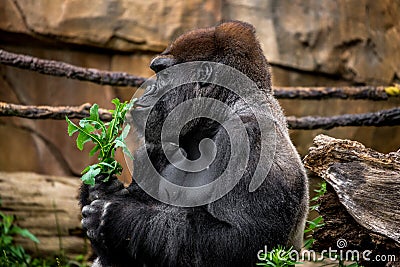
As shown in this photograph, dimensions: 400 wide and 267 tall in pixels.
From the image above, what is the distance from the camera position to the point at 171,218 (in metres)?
2.77

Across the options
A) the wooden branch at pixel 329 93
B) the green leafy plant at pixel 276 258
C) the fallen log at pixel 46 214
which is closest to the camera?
the green leafy plant at pixel 276 258

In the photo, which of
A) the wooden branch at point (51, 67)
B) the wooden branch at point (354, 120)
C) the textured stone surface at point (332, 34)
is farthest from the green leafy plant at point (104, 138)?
the textured stone surface at point (332, 34)

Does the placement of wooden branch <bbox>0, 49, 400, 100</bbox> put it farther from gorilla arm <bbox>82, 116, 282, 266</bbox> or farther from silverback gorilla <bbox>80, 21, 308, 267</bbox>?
gorilla arm <bbox>82, 116, 282, 266</bbox>

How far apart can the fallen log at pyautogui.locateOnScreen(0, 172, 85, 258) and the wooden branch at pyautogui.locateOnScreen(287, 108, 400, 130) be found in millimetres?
2134

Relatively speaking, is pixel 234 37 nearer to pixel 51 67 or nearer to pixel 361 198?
pixel 361 198

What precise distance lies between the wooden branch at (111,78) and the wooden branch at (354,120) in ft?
0.67

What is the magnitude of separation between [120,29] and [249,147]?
3.65 m

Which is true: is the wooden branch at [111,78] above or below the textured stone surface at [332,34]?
below

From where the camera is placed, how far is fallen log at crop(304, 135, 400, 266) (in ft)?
9.23

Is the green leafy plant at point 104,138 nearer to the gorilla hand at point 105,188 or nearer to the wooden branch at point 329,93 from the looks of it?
the gorilla hand at point 105,188

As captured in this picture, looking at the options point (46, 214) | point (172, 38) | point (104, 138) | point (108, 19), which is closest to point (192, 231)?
point (104, 138)

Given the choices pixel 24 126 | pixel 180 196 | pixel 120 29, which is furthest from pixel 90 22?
pixel 180 196

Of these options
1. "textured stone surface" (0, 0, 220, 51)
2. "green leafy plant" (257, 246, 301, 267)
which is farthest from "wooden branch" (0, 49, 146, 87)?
"green leafy plant" (257, 246, 301, 267)

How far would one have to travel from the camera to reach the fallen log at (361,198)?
2.81m
